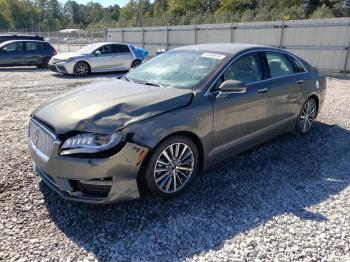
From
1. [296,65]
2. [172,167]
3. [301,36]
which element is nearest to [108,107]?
[172,167]

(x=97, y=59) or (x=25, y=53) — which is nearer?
(x=97, y=59)

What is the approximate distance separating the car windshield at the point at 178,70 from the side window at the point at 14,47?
1273 cm

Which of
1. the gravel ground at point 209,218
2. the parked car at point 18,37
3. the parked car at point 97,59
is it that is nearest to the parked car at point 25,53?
the parked car at point 18,37

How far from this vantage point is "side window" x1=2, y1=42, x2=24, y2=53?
49.7ft

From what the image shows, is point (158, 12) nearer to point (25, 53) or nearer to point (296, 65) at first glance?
point (25, 53)

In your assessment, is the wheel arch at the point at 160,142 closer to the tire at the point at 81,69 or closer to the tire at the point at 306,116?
the tire at the point at 306,116

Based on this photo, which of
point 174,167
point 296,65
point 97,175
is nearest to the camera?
point 97,175

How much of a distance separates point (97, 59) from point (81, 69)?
32.0 inches

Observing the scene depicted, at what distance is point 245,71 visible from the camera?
14.4ft

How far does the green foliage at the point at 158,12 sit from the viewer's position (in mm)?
33969

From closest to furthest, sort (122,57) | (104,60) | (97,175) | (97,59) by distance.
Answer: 1. (97,175)
2. (97,59)
3. (104,60)
4. (122,57)

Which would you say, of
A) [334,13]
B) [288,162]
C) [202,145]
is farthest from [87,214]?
[334,13]

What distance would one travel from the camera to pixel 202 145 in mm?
3729

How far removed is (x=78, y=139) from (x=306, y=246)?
7.40 feet
